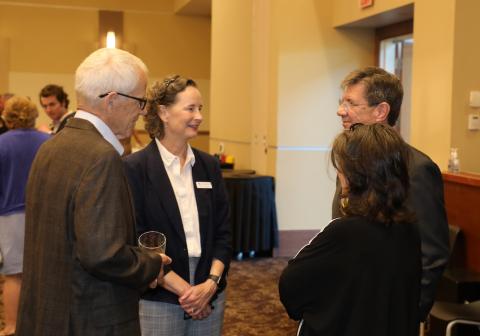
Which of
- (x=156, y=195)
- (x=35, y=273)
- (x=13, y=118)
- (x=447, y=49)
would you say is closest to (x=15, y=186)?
(x=13, y=118)

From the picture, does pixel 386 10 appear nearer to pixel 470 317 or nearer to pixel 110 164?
pixel 470 317

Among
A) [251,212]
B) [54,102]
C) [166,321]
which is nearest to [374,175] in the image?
[166,321]

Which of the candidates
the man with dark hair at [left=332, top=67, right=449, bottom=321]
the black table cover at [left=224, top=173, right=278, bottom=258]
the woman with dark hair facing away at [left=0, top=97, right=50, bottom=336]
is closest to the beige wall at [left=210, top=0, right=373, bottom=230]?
the black table cover at [left=224, top=173, right=278, bottom=258]

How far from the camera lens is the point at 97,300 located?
5.32 ft

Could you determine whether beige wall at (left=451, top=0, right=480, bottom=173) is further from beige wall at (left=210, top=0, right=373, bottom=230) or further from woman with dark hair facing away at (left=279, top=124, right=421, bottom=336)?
woman with dark hair facing away at (left=279, top=124, right=421, bottom=336)

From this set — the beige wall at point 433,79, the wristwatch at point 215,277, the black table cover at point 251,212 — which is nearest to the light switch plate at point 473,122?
the beige wall at point 433,79

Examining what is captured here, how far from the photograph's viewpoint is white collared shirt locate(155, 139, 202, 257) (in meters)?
2.25

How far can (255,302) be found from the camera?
4.95 m

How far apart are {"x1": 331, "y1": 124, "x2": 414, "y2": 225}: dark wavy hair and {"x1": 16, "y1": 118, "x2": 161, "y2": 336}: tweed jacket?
1.89 feet

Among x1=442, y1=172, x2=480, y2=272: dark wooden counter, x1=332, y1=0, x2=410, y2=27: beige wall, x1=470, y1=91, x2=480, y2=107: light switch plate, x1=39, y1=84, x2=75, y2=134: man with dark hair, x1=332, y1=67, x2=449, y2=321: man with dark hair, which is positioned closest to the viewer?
x1=332, y1=67, x2=449, y2=321: man with dark hair

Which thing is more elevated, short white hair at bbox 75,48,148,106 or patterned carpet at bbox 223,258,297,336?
short white hair at bbox 75,48,148,106

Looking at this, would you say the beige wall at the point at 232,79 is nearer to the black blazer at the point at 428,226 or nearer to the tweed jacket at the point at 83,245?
the black blazer at the point at 428,226

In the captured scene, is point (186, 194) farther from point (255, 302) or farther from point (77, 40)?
point (77, 40)

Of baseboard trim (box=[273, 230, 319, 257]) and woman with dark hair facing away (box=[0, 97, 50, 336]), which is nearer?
woman with dark hair facing away (box=[0, 97, 50, 336])
